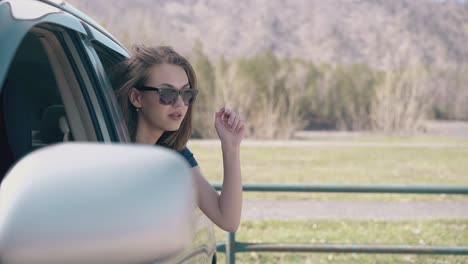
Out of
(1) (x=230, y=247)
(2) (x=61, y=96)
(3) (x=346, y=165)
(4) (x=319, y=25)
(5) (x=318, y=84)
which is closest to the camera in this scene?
(2) (x=61, y=96)

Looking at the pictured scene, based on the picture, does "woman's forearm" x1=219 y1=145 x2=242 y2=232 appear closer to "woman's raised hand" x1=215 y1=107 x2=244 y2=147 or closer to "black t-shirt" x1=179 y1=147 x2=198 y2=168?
"woman's raised hand" x1=215 y1=107 x2=244 y2=147

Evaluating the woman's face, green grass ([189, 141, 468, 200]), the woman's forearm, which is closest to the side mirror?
the woman's forearm

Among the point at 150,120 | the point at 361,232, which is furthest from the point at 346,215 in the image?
the point at 150,120

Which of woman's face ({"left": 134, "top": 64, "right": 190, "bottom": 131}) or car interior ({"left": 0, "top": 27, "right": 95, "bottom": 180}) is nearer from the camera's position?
car interior ({"left": 0, "top": 27, "right": 95, "bottom": 180})

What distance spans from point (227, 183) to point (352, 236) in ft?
21.1

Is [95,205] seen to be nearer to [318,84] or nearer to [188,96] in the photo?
[188,96]

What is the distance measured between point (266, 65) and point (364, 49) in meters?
61.0

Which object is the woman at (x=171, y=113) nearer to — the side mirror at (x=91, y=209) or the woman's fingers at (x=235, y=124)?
the woman's fingers at (x=235, y=124)

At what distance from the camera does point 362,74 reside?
33375mm

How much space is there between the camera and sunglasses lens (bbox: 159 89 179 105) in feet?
8.37

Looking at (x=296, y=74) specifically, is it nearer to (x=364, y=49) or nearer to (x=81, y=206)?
(x=81, y=206)

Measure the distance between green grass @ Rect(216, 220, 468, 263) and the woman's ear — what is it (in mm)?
5084

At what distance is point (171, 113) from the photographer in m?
2.59

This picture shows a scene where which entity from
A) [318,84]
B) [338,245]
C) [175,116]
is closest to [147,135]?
[175,116]
